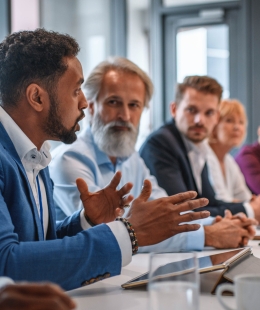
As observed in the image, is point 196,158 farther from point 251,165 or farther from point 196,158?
point 251,165

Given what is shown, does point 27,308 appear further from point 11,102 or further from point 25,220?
point 11,102

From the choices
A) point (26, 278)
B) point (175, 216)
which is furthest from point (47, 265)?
point (175, 216)

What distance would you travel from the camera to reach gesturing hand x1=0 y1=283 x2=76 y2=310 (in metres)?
0.77

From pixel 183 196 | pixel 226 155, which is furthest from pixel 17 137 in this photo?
pixel 226 155

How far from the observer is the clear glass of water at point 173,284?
0.87 metres

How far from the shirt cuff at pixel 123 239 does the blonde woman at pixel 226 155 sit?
2.31m

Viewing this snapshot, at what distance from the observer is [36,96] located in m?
1.59

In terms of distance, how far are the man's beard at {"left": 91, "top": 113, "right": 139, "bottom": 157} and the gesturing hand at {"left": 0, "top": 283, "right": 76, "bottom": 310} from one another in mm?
1733

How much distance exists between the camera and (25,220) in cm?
146

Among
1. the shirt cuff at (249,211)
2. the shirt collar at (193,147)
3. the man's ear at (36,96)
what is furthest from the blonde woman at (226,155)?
the man's ear at (36,96)

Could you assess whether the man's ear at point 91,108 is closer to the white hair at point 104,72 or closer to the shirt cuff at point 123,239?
the white hair at point 104,72

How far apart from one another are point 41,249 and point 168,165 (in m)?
1.80

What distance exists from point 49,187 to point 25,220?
27 cm

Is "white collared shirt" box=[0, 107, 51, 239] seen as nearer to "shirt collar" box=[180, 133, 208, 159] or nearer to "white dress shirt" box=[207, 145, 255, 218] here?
"shirt collar" box=[180, 133, 208, 159]
